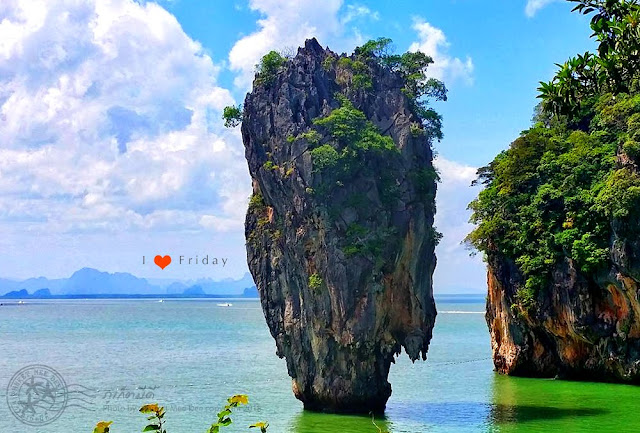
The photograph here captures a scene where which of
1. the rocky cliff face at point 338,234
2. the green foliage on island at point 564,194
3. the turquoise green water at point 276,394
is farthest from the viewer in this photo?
the green foliage on island at point 564,194

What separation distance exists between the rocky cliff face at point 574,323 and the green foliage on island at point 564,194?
63cm

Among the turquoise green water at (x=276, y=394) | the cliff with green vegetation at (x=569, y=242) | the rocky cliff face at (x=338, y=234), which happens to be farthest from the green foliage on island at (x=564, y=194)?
the rocky cliff face at (x=338, y=234)

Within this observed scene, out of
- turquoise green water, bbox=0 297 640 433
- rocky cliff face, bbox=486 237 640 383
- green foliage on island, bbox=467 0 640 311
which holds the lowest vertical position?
turquoise green water, bbox=0 297 640 433

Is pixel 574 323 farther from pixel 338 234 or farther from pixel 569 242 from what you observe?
pixel 338 234

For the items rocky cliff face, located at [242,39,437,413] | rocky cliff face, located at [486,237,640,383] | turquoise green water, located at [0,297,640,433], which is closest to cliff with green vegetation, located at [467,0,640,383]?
rocky cliff face, located at [486,237,640,383]

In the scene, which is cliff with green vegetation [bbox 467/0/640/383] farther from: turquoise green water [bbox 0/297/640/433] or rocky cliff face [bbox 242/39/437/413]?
rocky cliff face [bbox 242/39/437/413]

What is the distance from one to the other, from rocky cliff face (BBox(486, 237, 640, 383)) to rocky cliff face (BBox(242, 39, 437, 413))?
7.78 m

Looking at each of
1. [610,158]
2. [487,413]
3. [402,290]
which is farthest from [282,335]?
[610,158]

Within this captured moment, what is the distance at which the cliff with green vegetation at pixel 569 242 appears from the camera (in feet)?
90.6

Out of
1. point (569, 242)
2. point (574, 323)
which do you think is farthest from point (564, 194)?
point (574, 323)

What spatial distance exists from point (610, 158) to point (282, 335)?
14.1 m

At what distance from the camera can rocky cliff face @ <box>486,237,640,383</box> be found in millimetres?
28203

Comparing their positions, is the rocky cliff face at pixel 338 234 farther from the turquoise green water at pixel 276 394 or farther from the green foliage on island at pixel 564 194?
the green foliage on island at pixel 564 194

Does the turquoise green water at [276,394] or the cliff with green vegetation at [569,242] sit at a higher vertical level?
the cliff with green vegetation at [569,242]
